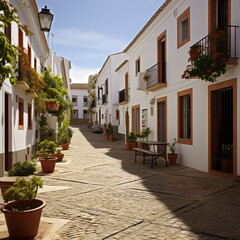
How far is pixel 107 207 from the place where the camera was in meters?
5.35

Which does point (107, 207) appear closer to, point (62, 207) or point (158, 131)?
point (62, 207)

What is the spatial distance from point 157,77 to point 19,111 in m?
5.98

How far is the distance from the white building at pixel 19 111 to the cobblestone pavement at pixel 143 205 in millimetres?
1610

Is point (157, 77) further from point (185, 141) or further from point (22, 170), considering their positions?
point (22, 170)

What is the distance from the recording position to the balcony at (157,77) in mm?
12448

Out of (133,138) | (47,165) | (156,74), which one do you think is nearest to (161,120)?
(156,74)

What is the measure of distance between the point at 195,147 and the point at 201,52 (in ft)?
10.3

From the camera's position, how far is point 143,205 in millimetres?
5480

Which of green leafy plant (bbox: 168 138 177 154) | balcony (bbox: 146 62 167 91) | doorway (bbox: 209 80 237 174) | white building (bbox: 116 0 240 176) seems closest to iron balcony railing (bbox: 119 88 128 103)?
→ white building (bbox: 116 0 240 176)

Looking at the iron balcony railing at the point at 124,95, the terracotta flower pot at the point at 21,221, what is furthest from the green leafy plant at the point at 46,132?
the terracotta flower pot at the point at 21,221

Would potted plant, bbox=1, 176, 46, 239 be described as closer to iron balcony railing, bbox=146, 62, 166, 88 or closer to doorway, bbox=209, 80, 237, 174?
doorway, bbox=209, 80, 237, 174

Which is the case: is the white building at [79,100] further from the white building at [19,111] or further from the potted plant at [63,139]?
the white building at [19,111]

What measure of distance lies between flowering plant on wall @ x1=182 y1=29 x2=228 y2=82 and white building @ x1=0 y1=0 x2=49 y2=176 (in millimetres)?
4956

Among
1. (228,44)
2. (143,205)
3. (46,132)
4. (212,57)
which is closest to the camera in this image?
(143,205)
